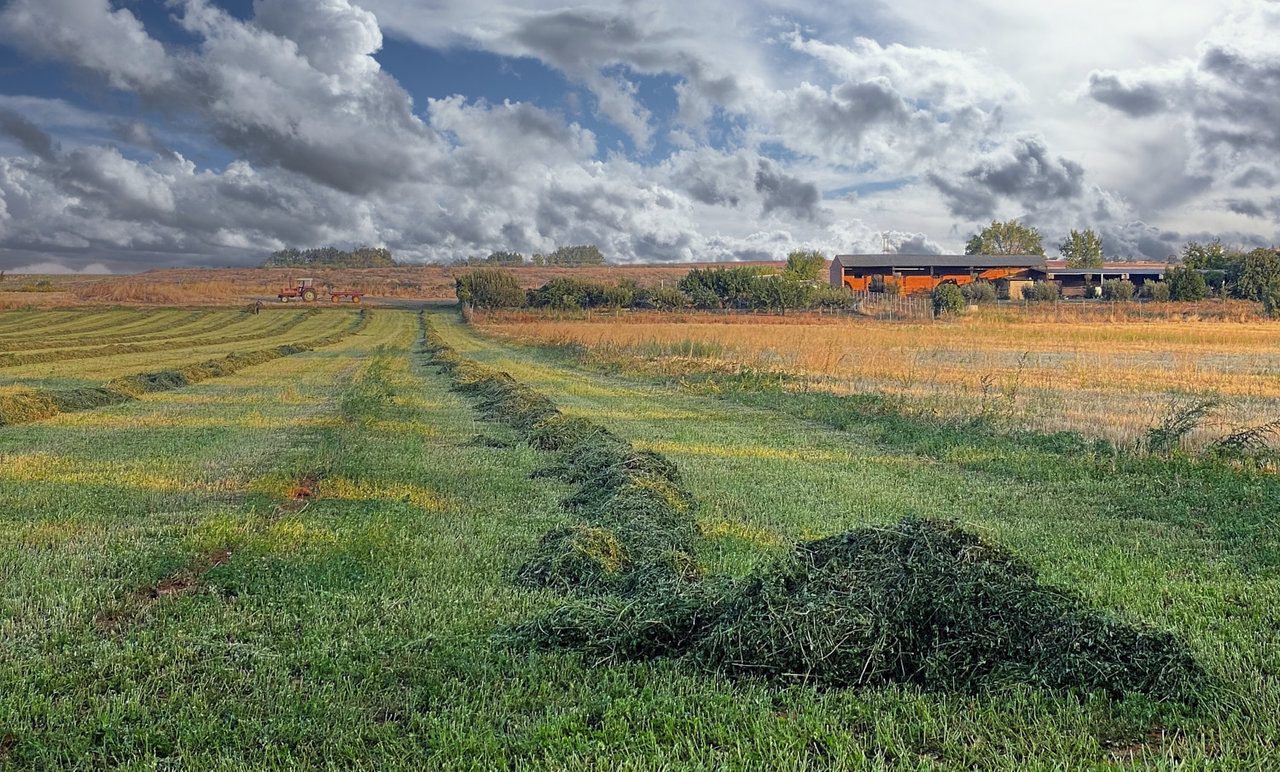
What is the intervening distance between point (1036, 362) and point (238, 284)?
128173 millimetres

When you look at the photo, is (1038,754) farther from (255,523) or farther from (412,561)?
(255,523)

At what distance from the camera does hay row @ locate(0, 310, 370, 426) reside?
15102 mm

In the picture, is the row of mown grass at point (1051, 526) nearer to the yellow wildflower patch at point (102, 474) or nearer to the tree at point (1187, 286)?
the yellow wildflower patch at point (102, 474)

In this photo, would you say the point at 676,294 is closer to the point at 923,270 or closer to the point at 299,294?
the point at 923,270

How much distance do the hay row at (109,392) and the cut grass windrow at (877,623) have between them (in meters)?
13.3

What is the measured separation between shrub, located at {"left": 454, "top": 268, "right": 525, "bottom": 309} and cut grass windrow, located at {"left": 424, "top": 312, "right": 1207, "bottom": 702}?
229 ft

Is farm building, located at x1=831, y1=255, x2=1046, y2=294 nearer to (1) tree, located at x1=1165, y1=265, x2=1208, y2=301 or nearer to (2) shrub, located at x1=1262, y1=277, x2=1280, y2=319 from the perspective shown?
(1) tree, located at x1=1165, y1=265, x2=1208, y2=301

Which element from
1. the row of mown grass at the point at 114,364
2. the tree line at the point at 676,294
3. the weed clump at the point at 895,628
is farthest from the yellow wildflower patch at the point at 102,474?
the tree line at the point at 676,294

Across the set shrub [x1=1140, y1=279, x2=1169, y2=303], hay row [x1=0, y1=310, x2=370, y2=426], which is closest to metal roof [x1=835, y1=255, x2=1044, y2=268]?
shrub [x1=1140, y1=279, x2=1169, y2=303]

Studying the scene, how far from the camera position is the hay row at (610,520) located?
6082 mm

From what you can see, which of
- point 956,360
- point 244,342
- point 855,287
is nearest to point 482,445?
point 956,360

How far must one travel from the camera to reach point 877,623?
4754mm

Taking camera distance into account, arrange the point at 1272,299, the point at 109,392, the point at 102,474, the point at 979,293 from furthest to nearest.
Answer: the point at 979,293, the point at 1272,299, the point at 109,392, the point at 102,474

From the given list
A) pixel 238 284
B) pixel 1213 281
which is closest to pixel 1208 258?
pixel 1213 281
